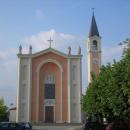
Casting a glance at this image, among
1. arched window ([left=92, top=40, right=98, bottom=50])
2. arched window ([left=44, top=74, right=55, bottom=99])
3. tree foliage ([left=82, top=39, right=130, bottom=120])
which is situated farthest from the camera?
arched window ([left=92, top=40, right=98, bottom=50])

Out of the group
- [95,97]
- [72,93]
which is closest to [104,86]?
[95,97]

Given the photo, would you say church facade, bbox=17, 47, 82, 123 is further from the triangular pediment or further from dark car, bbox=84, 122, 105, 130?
dark car, bbox=84, 122, 105, 130

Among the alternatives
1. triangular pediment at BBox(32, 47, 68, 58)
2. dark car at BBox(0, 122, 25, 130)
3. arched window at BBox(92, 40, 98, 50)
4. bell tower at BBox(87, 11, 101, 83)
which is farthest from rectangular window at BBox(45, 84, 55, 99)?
dark car at BBox(0, 122, 25, 130)

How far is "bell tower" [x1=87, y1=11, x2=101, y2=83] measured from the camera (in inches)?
3310

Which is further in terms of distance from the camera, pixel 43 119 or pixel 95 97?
pixel 43 119

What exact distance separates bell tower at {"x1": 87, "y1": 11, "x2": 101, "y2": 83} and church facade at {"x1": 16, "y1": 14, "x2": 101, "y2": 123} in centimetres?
20

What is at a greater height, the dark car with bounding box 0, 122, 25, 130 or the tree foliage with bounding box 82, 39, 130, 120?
the tree foliage with bounding box 82, 39, 130, 120

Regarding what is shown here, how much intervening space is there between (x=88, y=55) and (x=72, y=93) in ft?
32.0

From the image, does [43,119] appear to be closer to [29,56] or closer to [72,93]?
[72,93]

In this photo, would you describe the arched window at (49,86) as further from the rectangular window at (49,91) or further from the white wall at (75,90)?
the white wall at (75,90)

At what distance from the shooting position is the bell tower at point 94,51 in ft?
276

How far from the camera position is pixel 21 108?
261 feet

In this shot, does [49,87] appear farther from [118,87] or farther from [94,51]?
[118,87]

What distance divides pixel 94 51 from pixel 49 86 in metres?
11.9
